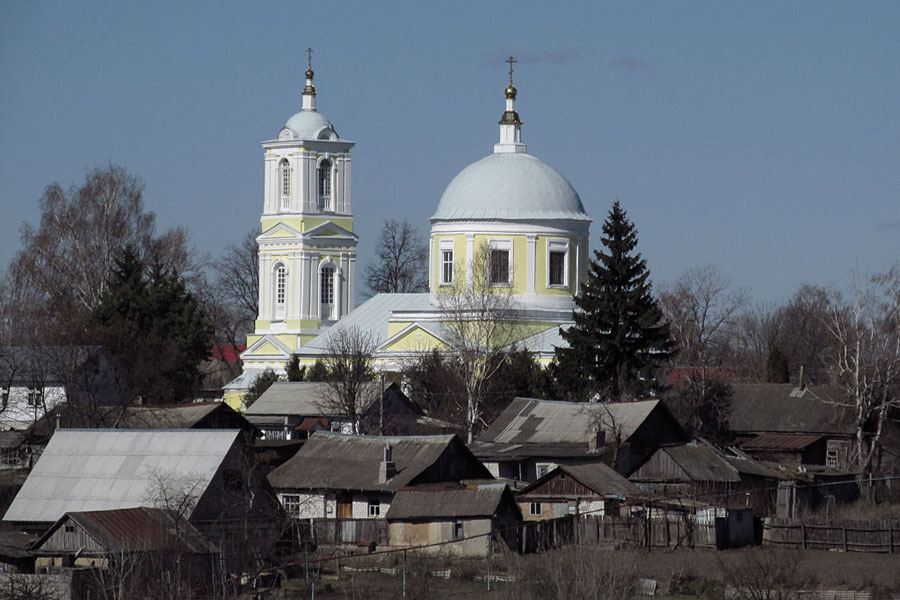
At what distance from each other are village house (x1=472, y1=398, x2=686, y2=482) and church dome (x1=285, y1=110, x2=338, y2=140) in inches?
1108

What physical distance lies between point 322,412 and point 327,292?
19871mm

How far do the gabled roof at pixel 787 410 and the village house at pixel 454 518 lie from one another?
14650 mm

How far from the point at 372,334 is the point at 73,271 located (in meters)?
10.7

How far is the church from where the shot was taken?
57.3 metres

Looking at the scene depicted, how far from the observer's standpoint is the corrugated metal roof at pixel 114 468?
2928 cm

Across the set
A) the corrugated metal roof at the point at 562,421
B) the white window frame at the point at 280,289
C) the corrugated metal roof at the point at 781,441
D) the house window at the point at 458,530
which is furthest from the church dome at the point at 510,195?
the house window at the point at 458,530

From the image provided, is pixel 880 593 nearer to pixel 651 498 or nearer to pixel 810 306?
pixel 651 498

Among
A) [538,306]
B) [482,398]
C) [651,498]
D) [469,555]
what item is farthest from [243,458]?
[538,306]

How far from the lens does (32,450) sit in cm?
4172

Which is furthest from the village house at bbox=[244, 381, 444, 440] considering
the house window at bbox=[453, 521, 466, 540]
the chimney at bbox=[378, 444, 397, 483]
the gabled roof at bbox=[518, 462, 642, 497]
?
the house window at bbox=[453, 521, 466, 540]

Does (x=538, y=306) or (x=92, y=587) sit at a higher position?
(x=538, y=306)

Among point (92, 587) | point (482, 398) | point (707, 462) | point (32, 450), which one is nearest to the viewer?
point (92, 587)

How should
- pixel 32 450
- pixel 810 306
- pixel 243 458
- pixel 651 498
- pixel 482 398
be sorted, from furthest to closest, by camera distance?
pixel 810 306
pixel 482 398
pixel 32 450
pixel 651 498
pixel 243 458

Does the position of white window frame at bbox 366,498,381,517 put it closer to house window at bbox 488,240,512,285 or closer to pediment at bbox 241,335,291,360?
house window at bbox 488,240,512,285
